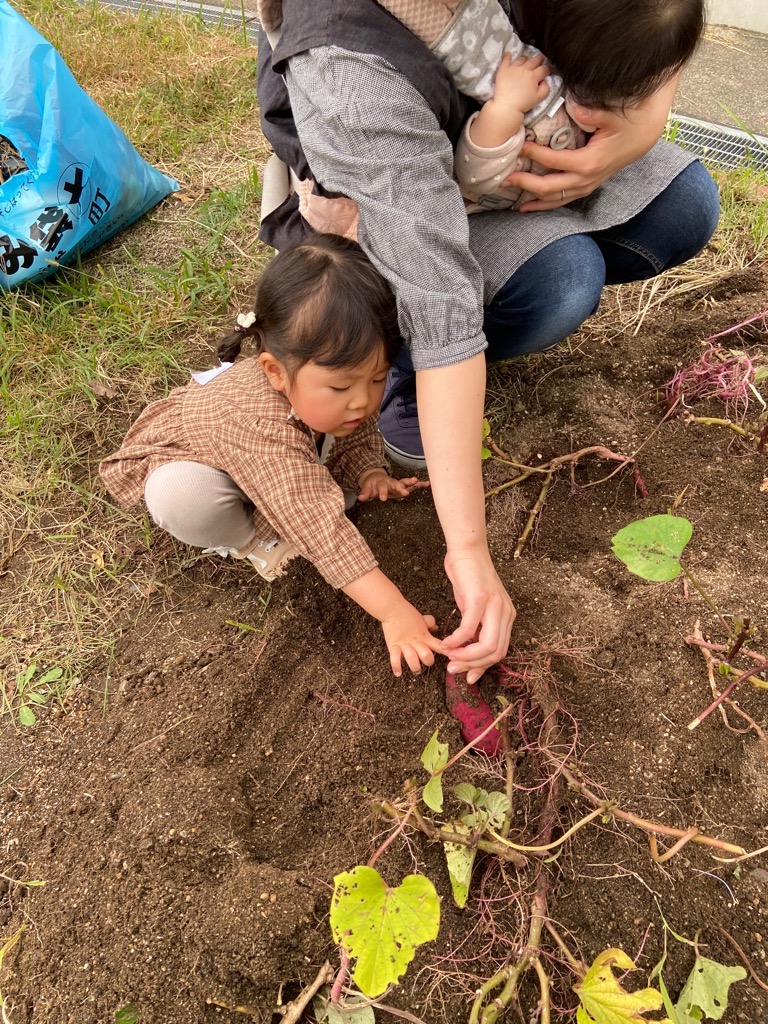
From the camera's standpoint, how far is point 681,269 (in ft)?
6.80

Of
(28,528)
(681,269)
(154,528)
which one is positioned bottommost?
(681,269)

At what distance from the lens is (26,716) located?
1.39 m

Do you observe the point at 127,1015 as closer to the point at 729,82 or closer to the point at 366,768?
the point at 366,768

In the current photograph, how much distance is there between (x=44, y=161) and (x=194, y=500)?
1218 mm

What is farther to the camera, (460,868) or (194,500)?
(194,500)

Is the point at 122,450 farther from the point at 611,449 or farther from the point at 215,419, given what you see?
the point at 611,449

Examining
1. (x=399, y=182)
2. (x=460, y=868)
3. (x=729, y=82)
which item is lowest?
(x=729, y=82)

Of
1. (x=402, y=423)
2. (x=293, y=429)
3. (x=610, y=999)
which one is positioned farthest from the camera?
(x=402, y=423)

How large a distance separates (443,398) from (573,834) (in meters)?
0.68

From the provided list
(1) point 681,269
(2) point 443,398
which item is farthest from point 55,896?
(1) point 681,269

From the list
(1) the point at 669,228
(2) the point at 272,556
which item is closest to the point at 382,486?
(2) the point at 272,556

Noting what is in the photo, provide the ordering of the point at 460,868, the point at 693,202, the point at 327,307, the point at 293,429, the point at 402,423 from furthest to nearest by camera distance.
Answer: the point at 402,423 → the point at 693,202 → the point at 293,429 → the point at 327,307 → the point at 460,868

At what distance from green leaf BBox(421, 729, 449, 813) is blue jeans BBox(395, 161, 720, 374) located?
34.7 inches

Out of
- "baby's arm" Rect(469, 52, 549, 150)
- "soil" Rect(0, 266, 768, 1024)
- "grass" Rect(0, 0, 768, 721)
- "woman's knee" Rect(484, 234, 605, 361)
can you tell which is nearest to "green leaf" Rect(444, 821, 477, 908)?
"soil" Rect(0, 266, 768, 1024)
